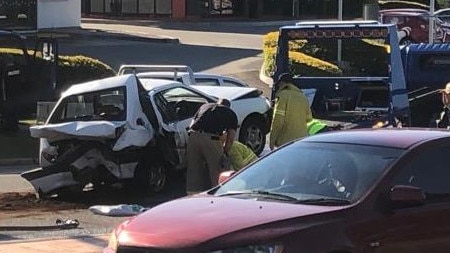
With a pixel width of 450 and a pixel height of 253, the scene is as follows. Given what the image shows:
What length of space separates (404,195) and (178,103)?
8.93 metres

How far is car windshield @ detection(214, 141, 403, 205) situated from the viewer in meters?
6.97

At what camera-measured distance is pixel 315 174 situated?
7.22 m

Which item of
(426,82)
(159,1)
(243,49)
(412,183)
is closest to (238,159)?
(412,183)

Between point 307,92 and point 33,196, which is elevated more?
point 307,92

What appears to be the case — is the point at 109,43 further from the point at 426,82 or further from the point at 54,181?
the point at 54,181

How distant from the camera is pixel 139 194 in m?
14.6

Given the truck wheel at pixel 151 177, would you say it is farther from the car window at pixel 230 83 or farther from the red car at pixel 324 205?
the red car at pixel 324 205

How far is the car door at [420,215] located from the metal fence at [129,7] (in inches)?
1841

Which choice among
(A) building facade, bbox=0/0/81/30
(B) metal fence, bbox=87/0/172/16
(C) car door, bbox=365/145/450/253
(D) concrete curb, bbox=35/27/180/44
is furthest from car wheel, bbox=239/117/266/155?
(B) metal fence, bbox=87/0/172/16

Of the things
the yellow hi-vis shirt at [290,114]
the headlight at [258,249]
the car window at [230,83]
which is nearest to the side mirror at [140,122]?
the yellow hi-vis shirt at [290,114]

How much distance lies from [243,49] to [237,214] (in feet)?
112

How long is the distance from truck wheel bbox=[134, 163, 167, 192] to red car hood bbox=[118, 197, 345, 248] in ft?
24.0

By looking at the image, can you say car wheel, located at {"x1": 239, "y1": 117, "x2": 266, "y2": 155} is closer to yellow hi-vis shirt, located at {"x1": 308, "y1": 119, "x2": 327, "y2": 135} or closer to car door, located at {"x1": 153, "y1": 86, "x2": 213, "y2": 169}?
car door, located at {"x1": 153, "y1": 86, "x2": 213, "y2": 169}

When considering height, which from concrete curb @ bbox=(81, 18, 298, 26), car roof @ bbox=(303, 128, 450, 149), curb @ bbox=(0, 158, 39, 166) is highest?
car roof @ bbox=(303, 128, 450, 149)
